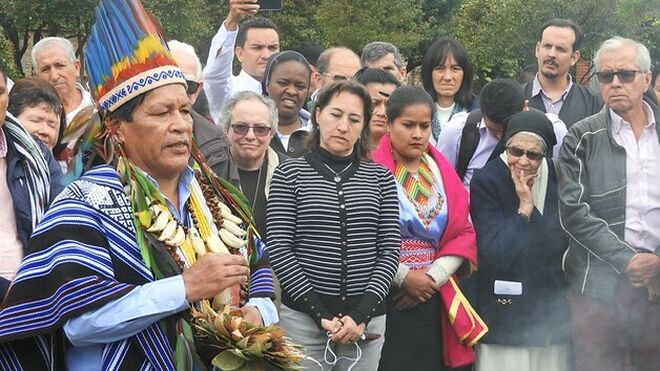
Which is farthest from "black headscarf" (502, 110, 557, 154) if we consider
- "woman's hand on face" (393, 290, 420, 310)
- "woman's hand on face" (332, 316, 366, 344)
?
"woman's hand on face" (332, 316, 366, 344)

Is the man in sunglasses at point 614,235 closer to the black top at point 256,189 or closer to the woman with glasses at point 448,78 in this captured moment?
the woman with glasses at point 448,78

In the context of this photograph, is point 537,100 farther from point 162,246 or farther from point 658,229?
point 162,246

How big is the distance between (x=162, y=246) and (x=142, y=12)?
0.77 m

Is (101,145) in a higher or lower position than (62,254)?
higher

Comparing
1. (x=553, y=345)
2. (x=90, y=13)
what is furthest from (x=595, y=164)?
(x=90, y=13)

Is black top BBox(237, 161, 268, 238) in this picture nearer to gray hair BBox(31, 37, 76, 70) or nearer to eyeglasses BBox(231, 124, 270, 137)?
eyeglasses BBox(231, 124, 270, 137)

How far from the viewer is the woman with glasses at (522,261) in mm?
5473

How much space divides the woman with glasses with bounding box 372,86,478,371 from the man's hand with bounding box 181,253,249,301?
2.36 metres

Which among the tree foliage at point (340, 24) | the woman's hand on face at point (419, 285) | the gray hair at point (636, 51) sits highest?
the tree foliage at point (340, 24)

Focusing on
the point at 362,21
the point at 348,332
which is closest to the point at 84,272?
the point at 348,332

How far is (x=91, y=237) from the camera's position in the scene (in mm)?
2932

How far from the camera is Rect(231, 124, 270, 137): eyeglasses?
553 cm

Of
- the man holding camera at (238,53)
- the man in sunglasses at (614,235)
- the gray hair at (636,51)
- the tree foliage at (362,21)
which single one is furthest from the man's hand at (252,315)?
the tree foliage at (362,21)

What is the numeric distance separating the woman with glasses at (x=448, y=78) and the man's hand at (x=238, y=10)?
4.14 feet
